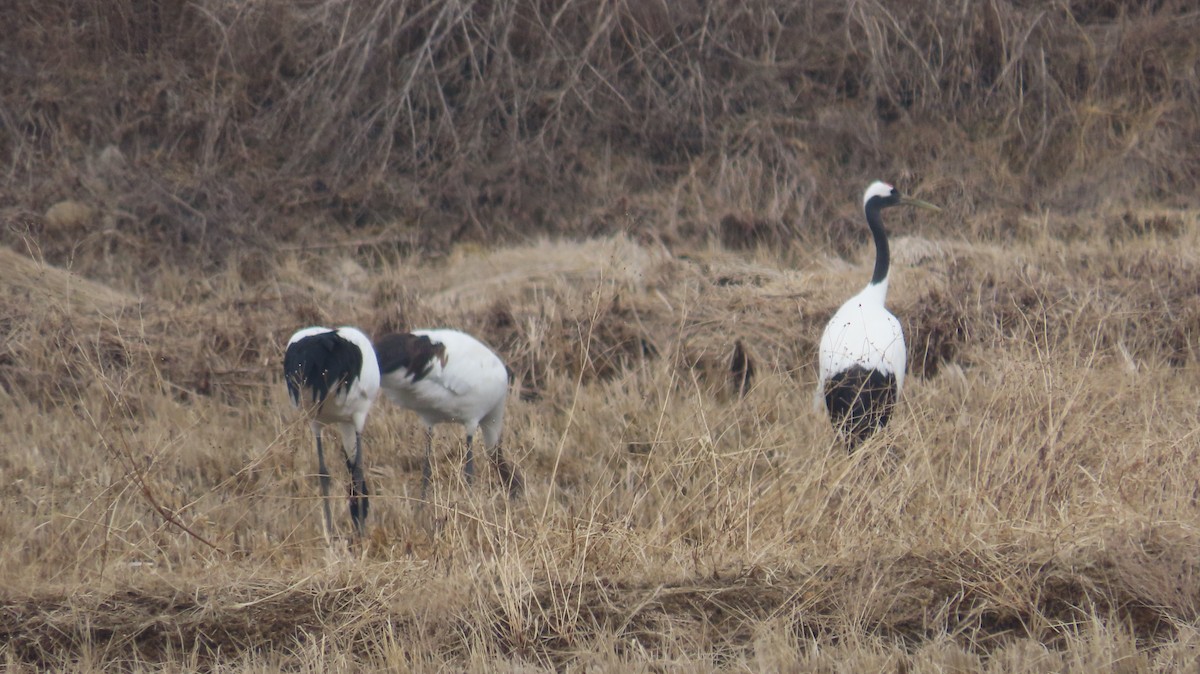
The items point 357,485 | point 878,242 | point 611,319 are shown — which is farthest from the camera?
point 611,319

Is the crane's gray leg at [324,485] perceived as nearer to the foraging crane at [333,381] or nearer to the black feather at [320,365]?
the foraging crane at [333,381]

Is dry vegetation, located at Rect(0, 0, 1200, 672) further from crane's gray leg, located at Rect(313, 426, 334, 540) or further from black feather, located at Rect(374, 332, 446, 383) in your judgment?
black feather, located at Rect(374, 332, 446, 383)

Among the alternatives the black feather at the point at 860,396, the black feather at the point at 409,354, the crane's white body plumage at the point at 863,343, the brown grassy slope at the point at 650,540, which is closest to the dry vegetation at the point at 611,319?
the brown grassy slope at the point at 650,540

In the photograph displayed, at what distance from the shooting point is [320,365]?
560cm

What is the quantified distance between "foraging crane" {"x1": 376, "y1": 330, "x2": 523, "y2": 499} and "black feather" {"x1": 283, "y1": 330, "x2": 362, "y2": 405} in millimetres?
450

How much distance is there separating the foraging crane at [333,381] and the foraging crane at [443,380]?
25 centimetres

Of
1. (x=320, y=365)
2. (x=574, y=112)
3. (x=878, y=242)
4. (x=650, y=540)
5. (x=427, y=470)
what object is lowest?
(x=427, y=470)

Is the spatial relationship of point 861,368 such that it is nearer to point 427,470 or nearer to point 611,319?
point 427,470

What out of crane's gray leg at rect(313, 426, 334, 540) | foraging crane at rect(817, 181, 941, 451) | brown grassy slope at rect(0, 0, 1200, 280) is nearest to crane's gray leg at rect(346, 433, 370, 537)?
crane's gray leg at rect(313, 426, 334, 540)

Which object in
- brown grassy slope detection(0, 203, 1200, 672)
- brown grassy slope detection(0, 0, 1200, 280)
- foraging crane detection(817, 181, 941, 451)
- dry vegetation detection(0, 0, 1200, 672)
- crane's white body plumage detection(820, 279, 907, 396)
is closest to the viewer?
brown grassy slope detection(0, 203, 1200, 672)

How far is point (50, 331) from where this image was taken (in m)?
7.85

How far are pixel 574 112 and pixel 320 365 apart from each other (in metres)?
6.39

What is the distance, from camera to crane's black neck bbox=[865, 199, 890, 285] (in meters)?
7.26

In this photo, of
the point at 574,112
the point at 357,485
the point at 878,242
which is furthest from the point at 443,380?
the point at 574,112
